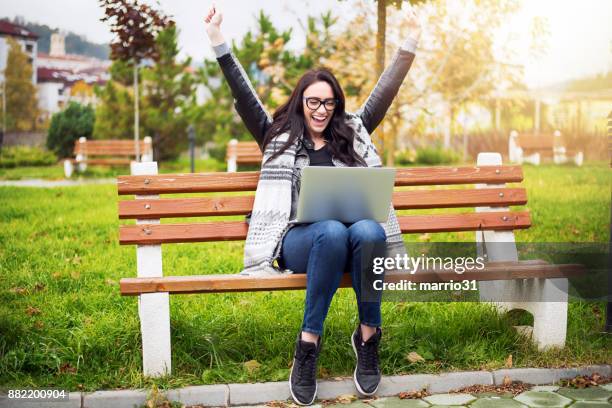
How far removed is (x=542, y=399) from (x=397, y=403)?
0.64m

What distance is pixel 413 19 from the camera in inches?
344

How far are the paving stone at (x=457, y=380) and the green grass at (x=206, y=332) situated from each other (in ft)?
0.25

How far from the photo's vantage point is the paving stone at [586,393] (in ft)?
10.5

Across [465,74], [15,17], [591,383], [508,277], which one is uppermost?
[15,17]

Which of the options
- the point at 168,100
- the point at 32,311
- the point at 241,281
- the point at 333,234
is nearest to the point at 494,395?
the point at 333,234

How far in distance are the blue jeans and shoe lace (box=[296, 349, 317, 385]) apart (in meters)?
0.09

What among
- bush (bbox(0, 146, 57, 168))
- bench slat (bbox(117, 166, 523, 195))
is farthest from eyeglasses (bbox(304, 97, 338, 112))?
bush (bbox(0, 146, 57, 168))

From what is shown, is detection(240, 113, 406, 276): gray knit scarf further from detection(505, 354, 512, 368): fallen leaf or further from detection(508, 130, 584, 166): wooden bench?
detection(508, 130, 584, 166): wooden bench

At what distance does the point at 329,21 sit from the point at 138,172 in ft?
34.0

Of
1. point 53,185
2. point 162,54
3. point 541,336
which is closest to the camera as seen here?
point 541,336

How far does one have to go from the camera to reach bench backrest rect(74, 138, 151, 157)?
1408 centimetres

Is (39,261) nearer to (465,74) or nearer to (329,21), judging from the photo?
(465,74)

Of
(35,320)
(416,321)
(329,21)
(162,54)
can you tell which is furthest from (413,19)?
(162,54)

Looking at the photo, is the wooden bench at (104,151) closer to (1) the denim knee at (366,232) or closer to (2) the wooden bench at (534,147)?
(2) the wooden bench at (534,147)
